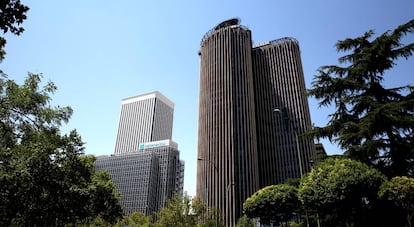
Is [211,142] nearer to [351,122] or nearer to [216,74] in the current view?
[216,74]

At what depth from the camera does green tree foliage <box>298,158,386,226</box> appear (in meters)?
18.9

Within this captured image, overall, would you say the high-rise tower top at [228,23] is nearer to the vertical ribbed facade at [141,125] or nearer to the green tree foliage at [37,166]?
the vertical ribbed facade at [141,125]

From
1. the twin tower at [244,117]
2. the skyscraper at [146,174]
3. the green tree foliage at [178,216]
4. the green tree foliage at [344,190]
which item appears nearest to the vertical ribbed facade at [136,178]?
the skyscraper at [146,174]

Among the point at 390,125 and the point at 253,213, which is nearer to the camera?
the point at 390,125

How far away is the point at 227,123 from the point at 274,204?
53994mm

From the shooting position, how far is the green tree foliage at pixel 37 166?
46.5 feet

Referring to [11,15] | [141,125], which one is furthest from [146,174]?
[11,15]

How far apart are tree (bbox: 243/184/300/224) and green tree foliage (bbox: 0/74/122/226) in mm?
27624

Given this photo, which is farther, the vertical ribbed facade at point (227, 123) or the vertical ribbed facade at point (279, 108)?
the vertical ribbed facade at point (279, 108)

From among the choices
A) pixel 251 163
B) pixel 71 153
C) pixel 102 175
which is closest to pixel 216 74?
pixel 251 163

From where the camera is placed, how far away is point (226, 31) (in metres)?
105

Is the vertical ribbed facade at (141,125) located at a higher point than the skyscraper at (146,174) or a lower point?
higher

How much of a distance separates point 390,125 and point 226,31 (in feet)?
299

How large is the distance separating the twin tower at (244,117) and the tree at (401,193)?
219 feet
